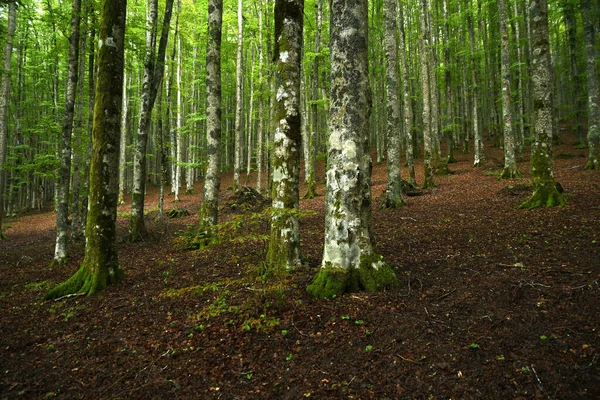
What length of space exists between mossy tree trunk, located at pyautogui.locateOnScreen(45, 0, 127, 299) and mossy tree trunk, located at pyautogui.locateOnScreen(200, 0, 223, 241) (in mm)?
2824

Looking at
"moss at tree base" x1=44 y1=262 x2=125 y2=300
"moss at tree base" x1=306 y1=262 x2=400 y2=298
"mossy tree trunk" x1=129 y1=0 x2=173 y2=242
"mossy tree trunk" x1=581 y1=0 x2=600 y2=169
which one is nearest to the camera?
"moss at tree base" x1=306 y1=262 x2=400 y2=298

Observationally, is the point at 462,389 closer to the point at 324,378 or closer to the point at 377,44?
the point at 324,378

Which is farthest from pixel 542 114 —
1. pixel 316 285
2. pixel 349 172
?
pixel 316 285

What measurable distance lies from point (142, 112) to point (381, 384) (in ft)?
34.0

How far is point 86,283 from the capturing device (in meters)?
5.82

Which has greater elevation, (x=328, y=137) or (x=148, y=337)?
(x=328, y=137)

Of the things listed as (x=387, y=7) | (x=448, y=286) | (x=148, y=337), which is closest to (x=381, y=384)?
(x=448, y=286)

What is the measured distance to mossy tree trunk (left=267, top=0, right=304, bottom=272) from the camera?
17.0 feet

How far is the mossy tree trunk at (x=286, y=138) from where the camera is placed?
17.0ft

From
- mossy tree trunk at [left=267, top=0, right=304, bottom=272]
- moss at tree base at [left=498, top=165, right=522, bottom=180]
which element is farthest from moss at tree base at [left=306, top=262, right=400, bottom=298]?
moss at tree base at [left=498, top=165, right=522, bottom=180]

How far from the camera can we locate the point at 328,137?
4578 mm

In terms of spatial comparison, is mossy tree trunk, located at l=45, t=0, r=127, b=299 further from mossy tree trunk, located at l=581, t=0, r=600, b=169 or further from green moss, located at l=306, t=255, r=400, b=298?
mossy tree trunk, located at l=581, t=0, r=600, b=169

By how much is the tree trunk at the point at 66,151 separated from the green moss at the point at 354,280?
24.6 feet

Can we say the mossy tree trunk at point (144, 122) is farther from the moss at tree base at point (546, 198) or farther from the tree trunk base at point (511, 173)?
the tree trunk base at point (511, 173)
